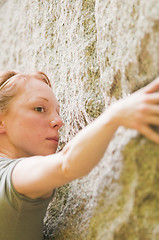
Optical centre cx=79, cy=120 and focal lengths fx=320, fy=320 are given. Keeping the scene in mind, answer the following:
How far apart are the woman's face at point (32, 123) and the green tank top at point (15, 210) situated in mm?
91

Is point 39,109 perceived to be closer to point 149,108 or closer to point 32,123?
point 32,123

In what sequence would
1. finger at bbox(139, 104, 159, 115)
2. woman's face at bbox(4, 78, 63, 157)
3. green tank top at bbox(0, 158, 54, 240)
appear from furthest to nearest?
woman's face at bbox(4, 78, 63, 157) < green tank top at bbox(0, 158, 54, 240) < finger at bbox(139, 104, 159, 115)

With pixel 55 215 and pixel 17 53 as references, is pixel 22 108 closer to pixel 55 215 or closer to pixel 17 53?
pixel 55 215

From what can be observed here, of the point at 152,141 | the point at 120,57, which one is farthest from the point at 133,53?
the point at 152,141

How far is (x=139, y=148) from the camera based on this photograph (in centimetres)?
58

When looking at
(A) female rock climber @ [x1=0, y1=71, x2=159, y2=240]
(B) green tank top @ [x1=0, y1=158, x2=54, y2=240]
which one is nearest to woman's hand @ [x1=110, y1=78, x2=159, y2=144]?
(A) female rock climber @ [x1=0, y1=71, x2=159, y2=240]

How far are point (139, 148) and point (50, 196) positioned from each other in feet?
1.06

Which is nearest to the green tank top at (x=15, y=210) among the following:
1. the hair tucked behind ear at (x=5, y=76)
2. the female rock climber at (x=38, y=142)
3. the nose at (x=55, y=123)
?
the female rock climber at (x=38, y=142)

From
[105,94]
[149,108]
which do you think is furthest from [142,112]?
[105,94]

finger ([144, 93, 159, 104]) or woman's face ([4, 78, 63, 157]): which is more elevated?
finger ([144, 93, 159, 104])

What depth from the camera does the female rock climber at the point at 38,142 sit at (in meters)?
0.55

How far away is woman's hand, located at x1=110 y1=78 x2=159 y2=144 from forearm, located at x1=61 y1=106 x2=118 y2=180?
0.02 m

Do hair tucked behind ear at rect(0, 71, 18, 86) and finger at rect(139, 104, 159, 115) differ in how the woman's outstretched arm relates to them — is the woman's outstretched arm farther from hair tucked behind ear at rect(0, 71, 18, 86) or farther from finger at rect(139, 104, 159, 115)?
hair tucked behind ear at rect(0, 71, 18, 86)

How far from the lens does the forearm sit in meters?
0.56
